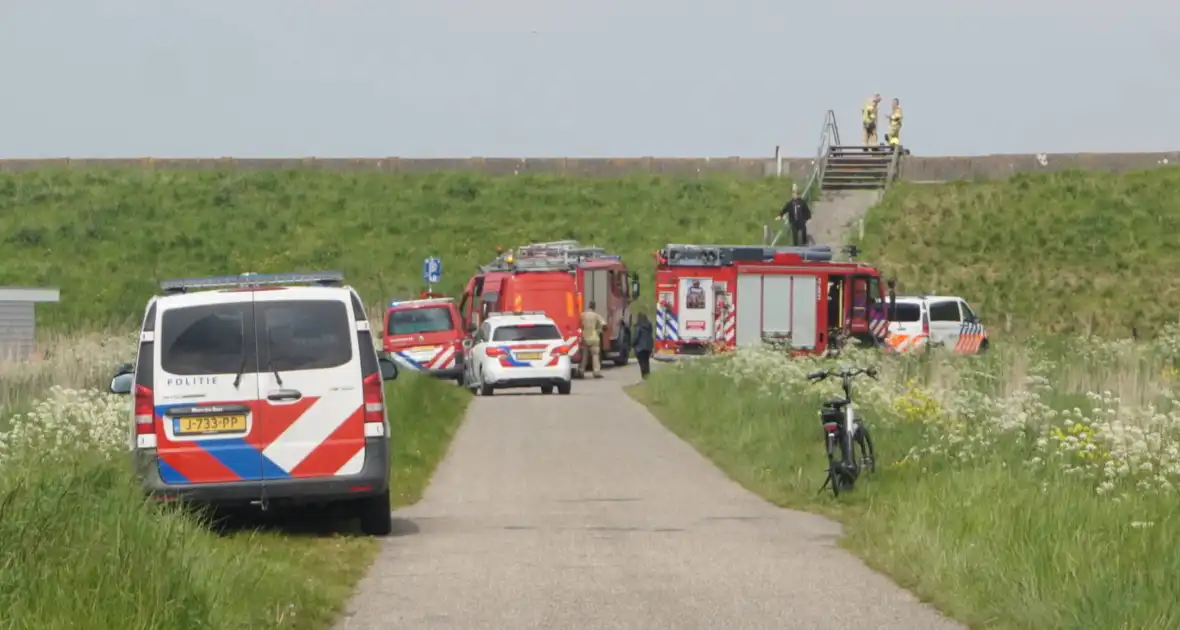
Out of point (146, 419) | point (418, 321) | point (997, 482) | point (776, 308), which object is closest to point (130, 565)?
point (146, 419)

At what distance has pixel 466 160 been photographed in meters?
75.8

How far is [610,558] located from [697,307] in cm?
3156

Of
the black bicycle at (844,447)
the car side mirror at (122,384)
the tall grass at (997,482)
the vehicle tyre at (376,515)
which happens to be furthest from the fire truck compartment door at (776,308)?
the vehicle tyre at (376,515)

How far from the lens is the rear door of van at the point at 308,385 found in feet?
46.8

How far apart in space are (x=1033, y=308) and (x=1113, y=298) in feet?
8.05

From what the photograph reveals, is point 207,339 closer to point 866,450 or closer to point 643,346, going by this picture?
point 866,450

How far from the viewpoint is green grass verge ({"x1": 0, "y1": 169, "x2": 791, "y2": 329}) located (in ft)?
206

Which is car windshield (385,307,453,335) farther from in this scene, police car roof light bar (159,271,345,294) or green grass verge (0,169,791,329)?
police car roof light bar (159,271,345,294)

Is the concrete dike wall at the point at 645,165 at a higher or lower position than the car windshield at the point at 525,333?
higher

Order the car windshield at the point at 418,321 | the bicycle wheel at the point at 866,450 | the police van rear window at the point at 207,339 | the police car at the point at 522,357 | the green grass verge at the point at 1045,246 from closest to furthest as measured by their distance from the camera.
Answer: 1. the police van rear window at the point at 207,339
2. the bicycle wheel at the point at 866,450
3. the police car at the point at 522,357
4. the car windshield at the point at 418,321
5. the green grass verge at the point at 1045,246

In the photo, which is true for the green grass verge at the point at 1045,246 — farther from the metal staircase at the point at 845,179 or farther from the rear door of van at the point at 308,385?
the rear door of van at the point at 308,385

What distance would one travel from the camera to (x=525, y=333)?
121 ft

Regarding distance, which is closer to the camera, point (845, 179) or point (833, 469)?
point (833, 469)

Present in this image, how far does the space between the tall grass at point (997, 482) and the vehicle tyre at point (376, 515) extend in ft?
10.9
